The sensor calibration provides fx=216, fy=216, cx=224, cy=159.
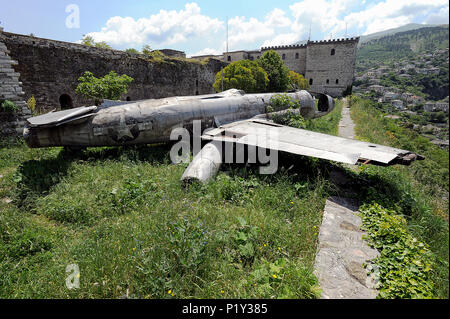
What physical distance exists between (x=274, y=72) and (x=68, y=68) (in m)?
21.7

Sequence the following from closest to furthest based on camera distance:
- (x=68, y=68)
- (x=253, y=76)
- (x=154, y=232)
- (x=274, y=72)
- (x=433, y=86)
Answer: (x=154, y=232) → (x=433, y=86) → (x=68, y=68) → (x=253, y=76) → (x=274, y=72)

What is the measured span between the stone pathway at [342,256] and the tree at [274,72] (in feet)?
84.3

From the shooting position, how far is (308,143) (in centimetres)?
→ 621

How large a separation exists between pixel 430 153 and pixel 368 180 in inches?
469

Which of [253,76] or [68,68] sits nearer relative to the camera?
[68,68]

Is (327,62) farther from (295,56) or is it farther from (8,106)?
(8,106)

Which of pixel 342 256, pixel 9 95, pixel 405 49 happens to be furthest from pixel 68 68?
pixel 405 49

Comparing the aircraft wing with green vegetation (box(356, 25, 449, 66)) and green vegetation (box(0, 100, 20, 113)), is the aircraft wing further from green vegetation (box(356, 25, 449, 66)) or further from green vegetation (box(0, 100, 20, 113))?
green vegetation (box(356, 25, 449, 66))

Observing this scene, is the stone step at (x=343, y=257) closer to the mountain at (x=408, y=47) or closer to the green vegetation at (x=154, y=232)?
the green vegetation at (x=154, y=232)

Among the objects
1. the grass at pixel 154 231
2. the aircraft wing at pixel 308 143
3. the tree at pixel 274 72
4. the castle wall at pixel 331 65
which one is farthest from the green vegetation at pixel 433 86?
the castle wall at pixel 331 65

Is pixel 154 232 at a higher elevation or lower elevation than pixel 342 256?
higher

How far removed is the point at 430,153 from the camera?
45.0 ft
